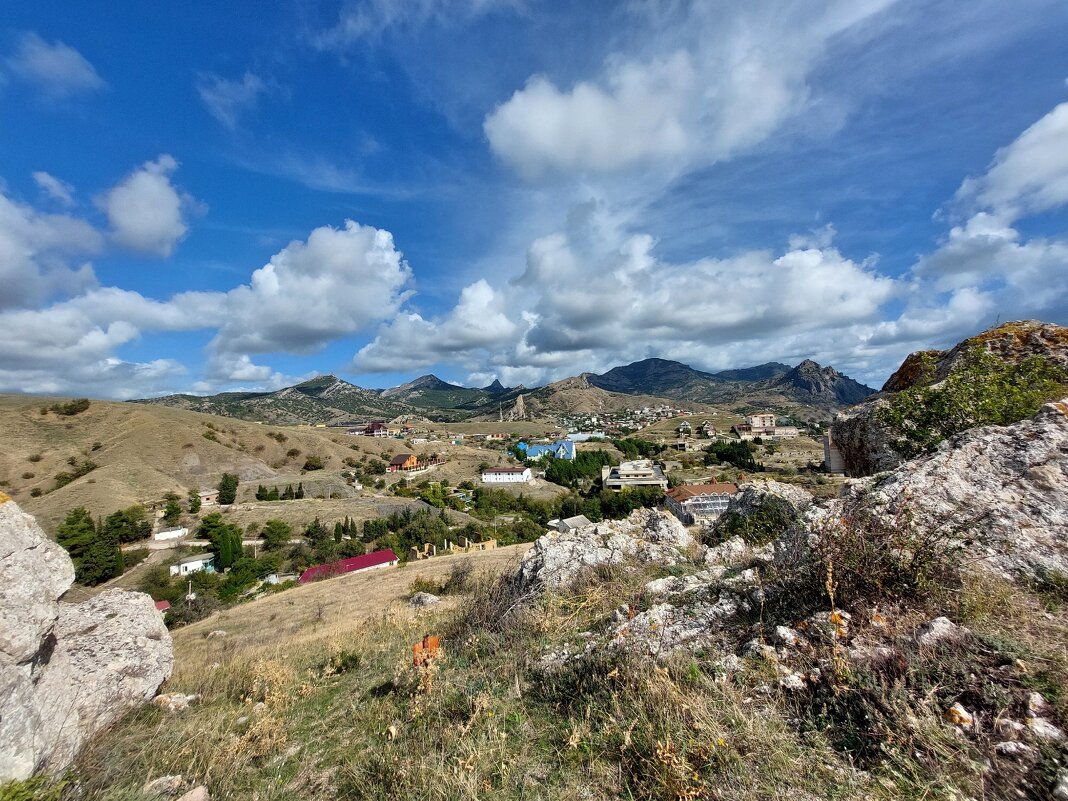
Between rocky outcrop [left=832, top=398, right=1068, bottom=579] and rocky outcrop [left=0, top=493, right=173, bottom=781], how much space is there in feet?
29.0

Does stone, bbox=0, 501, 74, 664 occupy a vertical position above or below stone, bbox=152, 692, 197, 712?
above

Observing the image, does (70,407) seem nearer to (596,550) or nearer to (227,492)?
(227,492)

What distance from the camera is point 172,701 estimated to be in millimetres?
6273

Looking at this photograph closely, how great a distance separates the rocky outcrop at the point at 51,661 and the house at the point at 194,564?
150 ft

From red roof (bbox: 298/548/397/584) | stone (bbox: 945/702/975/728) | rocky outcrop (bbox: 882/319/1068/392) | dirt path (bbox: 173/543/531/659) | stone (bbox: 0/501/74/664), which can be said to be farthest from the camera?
red roof (bbox: 298/548/397/584)

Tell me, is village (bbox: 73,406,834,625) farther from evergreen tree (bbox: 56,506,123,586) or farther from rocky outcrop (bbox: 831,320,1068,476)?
rocky outcrop (bbox: 831,320,1068,476)

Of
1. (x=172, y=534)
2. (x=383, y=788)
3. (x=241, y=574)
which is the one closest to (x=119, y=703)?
(x=383, y=788)

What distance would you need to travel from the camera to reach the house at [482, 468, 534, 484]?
84.2 meters

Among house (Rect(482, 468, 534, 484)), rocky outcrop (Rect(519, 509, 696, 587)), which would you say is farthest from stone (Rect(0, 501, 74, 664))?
house (Rect(482, 468, 534, 484))

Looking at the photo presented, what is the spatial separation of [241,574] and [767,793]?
48.2m

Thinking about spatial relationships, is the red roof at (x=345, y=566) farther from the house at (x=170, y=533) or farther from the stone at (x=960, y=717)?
the stone at (x=960, y=717)

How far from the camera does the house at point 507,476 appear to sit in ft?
276

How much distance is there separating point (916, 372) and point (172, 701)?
1520 centimetres

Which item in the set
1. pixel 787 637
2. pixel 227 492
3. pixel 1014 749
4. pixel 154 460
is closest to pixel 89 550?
pixel 227 492
